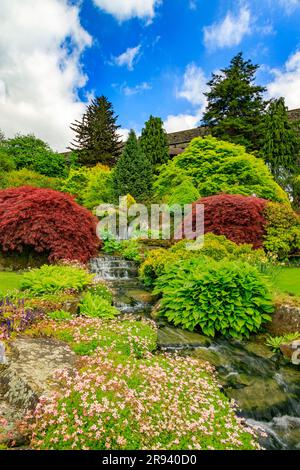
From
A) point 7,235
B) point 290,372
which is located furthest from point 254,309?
point 7,235

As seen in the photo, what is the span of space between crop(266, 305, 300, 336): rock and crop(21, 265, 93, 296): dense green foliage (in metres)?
4.23

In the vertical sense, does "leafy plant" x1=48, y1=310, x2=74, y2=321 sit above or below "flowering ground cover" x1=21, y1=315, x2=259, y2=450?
above

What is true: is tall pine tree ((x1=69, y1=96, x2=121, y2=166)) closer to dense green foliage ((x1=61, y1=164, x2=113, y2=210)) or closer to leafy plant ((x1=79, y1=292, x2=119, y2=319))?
dense green foliage ((x1=61, y1=164, x2=113, y2=210))

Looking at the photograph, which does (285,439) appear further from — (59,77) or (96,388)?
(59,77)

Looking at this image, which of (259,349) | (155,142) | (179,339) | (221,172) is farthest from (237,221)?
(155,142)

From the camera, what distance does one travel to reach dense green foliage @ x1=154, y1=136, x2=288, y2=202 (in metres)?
15.4

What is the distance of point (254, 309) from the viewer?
5.70m

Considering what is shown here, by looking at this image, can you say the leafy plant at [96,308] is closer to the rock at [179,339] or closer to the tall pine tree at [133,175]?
the rock at [179,339]

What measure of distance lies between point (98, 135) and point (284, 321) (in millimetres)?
28926

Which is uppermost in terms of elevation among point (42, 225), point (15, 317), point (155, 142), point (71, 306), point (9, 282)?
point (155, 142)

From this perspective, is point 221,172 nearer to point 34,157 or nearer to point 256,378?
point 256,378

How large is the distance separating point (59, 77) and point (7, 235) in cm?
513

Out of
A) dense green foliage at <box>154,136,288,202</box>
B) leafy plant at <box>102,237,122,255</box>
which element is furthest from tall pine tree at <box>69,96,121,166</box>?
leafy plant at <box>102,237,122,255</box>

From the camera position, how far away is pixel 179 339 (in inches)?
208
